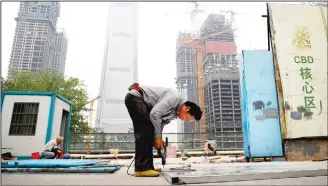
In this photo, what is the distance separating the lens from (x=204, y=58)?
6519 centimetres

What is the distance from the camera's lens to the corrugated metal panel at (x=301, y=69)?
4324mm

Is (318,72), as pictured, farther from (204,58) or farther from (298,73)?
(204,58)

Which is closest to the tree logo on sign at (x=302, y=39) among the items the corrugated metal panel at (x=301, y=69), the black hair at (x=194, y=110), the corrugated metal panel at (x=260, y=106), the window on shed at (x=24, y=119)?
the corrugated metal panel at (x=301, y=69)

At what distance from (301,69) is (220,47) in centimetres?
7352

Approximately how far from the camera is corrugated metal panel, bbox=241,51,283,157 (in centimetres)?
477

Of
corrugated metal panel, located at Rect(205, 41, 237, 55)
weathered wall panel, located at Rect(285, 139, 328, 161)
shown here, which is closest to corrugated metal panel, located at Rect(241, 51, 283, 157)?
weathered wall panel, located at Rect(285, 139, 328, 161)

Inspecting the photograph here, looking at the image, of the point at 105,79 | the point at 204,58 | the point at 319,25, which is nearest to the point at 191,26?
the point at 204,58

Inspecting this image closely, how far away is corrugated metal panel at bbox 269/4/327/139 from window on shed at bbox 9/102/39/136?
23.7 ft

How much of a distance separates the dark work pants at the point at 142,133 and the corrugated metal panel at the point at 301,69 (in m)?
3.11

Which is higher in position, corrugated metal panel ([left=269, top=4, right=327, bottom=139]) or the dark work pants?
corrugated metal panel ([left=269, top=4, right=327, bottom=139])

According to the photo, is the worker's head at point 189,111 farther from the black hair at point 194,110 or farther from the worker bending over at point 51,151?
the worker bending over at point 51,151

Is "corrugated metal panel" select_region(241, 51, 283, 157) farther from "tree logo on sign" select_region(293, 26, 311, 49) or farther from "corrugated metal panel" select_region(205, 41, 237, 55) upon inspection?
"corrugated metal panel" select_region(205, 41, 237, 55)

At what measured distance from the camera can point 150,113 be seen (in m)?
2.35

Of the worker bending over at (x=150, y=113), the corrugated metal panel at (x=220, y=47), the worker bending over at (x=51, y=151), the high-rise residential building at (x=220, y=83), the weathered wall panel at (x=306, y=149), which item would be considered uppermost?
the corrugated metal panel at (x=220, y=47)
